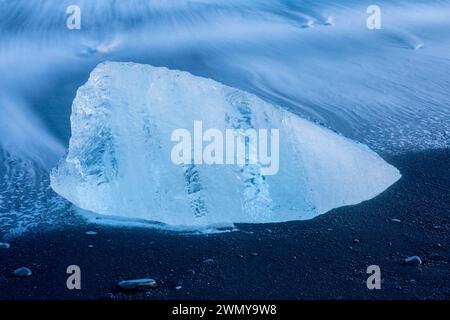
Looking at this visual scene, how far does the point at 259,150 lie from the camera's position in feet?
10.4

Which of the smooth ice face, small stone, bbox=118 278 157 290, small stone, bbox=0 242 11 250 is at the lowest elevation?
small stone, bbox=118 278 157 290

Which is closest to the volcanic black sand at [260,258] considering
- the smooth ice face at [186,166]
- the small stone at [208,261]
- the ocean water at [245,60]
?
the small stone at [208,261]

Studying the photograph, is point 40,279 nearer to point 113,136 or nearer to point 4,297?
point 4,297

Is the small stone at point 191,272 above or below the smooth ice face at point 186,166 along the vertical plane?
below

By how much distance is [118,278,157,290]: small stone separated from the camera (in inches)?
87.9

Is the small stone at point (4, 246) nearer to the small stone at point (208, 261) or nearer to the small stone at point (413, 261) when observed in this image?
the small stone at point (208, 261)

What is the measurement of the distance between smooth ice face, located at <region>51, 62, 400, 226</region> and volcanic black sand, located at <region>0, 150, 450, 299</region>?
0.58ft

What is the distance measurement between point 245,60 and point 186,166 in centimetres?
269

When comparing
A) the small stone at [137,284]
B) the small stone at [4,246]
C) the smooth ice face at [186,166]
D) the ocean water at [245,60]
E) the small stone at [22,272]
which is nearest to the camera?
the small stone at [137,284]

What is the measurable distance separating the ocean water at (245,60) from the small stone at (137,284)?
822mm

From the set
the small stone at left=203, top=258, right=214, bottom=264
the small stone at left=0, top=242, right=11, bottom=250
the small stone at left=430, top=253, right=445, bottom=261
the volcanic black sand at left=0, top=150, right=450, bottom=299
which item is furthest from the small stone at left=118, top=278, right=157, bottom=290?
the small stone at left=430, top=253, right=445, bottom=261

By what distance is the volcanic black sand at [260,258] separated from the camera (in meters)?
2.24

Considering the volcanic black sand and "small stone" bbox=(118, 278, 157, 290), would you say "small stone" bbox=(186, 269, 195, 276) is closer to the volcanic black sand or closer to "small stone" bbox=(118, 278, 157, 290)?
the volcanic black sand

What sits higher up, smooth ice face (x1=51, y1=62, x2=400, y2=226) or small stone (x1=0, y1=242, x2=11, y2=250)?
smooth ice face (x1=51, y1=62, x2=400, y2=226)
